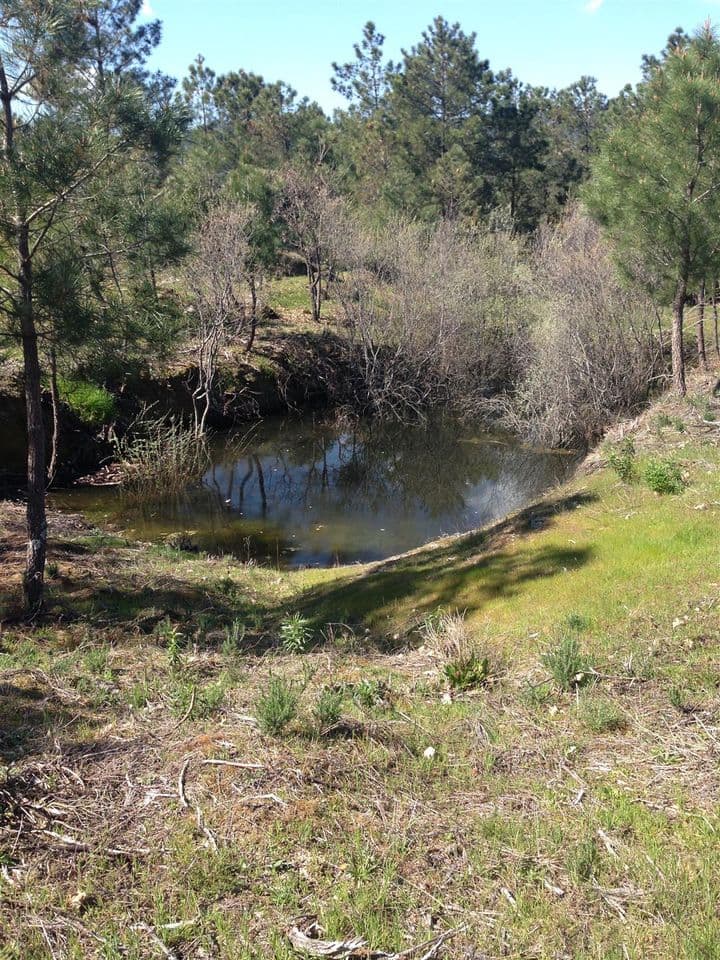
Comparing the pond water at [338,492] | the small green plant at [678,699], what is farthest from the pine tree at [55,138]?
the pond water at [338,492]

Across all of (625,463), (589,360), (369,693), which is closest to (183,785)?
(369,693)

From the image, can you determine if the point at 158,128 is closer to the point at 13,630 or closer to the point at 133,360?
the point at 133,360

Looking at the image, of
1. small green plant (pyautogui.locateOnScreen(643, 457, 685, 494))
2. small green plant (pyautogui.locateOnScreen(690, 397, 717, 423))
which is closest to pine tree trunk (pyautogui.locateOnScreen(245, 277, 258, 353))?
small green plant (pyautogui.locateOnScreen(690, 397, 717, 423))

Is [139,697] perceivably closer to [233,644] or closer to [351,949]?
[233,644]

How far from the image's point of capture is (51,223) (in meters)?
7.00

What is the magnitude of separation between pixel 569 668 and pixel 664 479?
4.66 metres

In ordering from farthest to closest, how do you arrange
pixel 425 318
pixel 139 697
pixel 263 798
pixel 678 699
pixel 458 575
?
pixel 425 318, pixel 458 575, pixel 139 697, pixel 678 699, pixel 263 798

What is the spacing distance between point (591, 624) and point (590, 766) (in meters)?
2.09

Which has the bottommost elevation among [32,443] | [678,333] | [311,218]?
[32,443]

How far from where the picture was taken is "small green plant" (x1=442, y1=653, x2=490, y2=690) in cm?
545

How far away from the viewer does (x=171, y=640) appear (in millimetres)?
6086

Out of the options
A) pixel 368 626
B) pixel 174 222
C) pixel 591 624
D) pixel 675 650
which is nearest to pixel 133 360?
pixel 174 222

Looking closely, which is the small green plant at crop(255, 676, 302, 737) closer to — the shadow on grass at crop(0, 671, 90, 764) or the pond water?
the shadow on grass at crop(0, 671, 90, 764)

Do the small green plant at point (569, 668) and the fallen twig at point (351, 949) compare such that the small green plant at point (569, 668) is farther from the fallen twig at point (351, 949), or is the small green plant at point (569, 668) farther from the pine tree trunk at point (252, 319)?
the pine tree trunk at point (252, 319)
